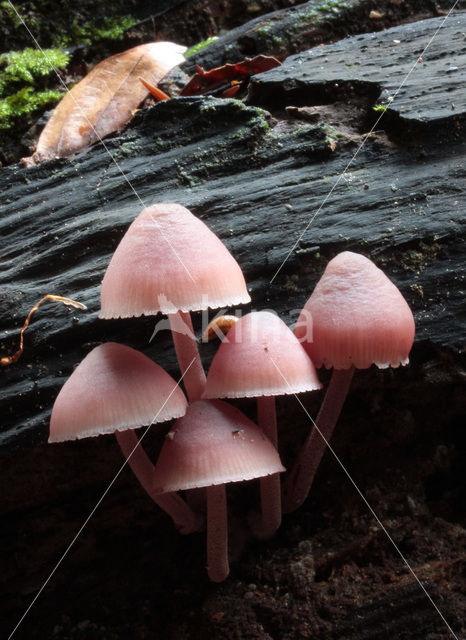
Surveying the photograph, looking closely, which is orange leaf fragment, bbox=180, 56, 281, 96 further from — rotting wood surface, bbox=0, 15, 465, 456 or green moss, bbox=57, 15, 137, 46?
green moss, bbox=57, 15, 137, 46

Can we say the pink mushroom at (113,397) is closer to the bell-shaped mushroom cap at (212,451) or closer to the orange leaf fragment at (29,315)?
the bell-shaped mushroom cap at (212,451)

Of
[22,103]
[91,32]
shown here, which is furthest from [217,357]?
[91,32]

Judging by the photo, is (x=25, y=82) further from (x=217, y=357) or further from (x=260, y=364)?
(x=260, y=364)

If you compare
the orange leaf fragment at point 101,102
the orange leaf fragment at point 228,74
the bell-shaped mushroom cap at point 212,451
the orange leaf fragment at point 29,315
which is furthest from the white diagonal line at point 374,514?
the orange leaf fragment at point 228,74

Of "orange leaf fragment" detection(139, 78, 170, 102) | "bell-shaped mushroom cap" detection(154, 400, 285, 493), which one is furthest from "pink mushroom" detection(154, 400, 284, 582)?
"orange leaf fragment" detection(139, 78, 170, 102)

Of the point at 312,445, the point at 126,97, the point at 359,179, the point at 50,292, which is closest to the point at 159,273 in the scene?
the point at 50,292

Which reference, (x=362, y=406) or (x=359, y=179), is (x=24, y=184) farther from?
(x=362, y=406)
